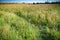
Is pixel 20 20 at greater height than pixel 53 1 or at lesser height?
lesser

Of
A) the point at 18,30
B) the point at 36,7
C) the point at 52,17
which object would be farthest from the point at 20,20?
the point at 52,17

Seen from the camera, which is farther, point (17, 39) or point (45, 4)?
point (45, 4)

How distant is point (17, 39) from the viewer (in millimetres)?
1889

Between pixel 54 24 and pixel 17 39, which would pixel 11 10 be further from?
pixel 54 24

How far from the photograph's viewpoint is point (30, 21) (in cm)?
200

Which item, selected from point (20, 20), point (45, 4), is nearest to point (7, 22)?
point (20, 20)

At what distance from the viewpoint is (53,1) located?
205 centimetres

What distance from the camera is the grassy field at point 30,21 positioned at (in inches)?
75.5

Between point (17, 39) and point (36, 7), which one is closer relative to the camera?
point (17, 39)

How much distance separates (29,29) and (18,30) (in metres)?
0.13

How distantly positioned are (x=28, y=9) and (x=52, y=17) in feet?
0.99

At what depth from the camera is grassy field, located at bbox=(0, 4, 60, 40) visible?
1.92m

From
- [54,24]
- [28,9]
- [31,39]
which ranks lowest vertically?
[31,39]

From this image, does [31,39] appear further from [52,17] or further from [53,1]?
[53,1]
